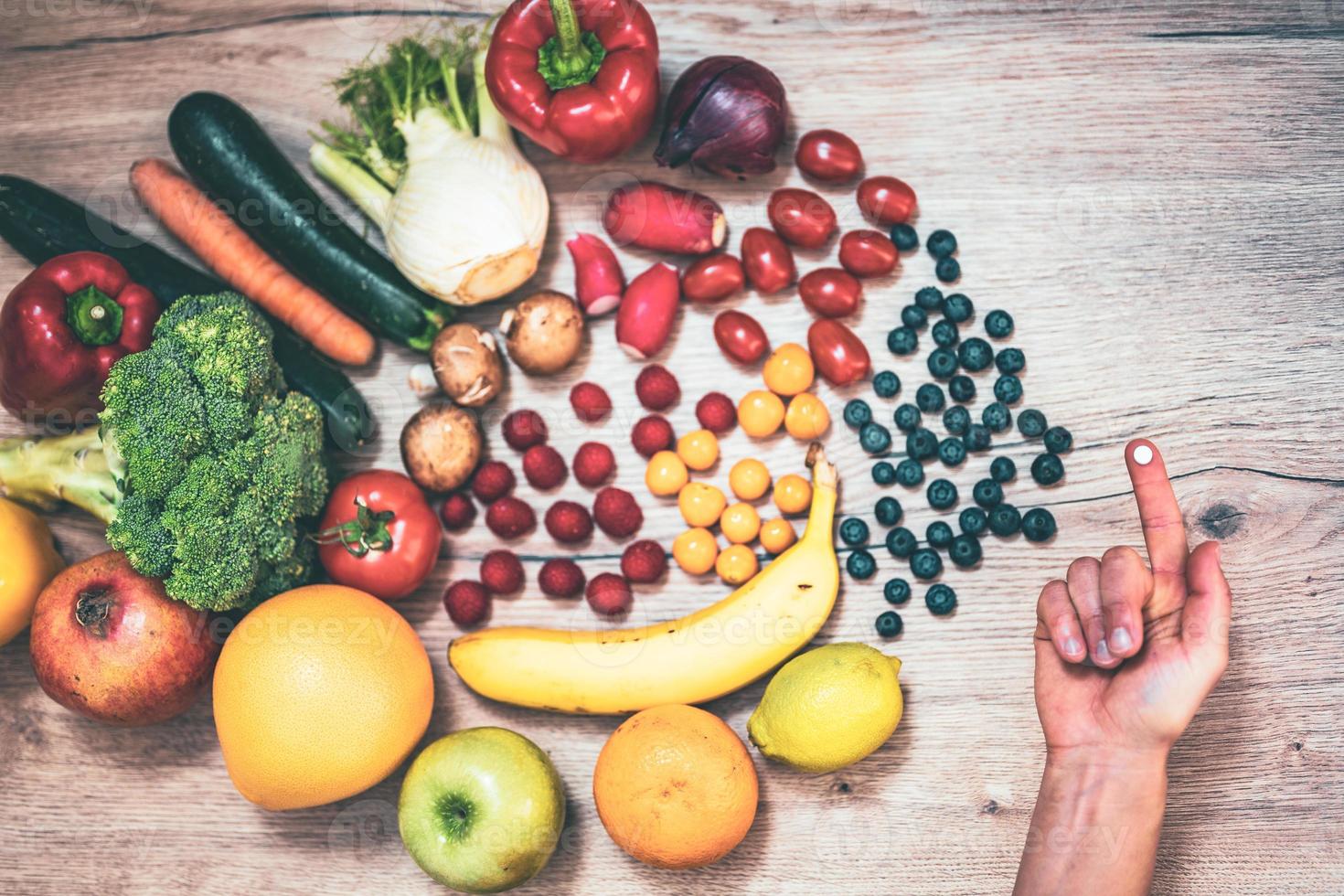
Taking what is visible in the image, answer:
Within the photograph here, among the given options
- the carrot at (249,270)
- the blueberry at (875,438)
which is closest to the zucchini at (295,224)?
the carrot at (249,270)

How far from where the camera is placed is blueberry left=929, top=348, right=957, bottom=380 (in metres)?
1.24

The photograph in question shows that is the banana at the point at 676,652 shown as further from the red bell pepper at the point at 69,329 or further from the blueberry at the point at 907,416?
the red bell pepper at the point at 69,329

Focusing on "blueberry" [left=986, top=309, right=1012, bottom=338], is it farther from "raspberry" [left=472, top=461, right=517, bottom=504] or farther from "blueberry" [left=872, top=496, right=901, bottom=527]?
"raspberry" [left=472, top=461, right=517, bottom=504]

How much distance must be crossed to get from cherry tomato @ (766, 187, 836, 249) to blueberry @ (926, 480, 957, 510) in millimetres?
358

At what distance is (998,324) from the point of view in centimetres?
125

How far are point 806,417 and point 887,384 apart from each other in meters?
0.12

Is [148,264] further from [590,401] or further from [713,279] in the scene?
[713,279]

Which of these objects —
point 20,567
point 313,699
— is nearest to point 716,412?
point 313,699

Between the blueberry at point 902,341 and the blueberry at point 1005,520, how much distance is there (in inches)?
9.4

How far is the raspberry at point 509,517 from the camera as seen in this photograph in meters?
1.25

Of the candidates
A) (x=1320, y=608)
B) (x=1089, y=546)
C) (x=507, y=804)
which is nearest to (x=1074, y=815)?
(x=1089, y=546)

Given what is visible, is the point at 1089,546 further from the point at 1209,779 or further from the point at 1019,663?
the point at 1209,779

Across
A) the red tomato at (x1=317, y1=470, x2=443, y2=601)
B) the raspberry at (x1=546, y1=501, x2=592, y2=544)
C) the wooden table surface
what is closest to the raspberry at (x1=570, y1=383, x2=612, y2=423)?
the wooden table surface

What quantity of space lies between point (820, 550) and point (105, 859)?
103cm
